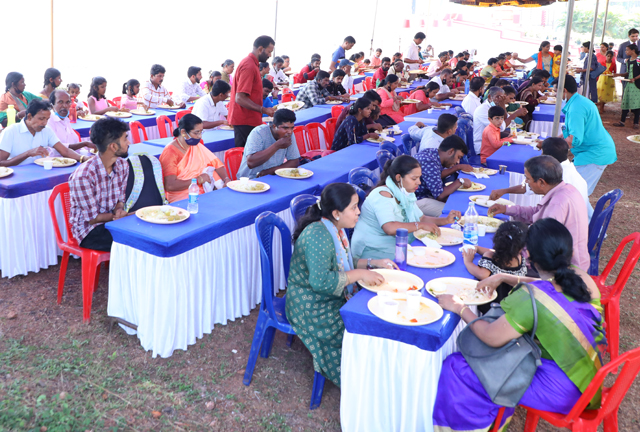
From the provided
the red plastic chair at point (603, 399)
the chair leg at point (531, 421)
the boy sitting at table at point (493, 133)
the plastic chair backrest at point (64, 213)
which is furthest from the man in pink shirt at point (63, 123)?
the red plastic chair at point (603, 399)

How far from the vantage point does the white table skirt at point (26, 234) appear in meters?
3.87

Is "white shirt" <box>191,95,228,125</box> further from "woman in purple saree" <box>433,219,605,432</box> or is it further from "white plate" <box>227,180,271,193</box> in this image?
"woman in purple saree" <box>433,219,605,432</box>

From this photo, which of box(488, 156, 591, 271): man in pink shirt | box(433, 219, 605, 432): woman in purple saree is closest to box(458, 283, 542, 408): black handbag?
box(433, 219, 605, 432): woman in purple saree

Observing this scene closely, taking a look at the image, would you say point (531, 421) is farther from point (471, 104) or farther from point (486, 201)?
point (471, 104)

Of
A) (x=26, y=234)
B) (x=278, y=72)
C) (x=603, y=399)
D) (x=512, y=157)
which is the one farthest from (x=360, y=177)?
(x=278, y=72)

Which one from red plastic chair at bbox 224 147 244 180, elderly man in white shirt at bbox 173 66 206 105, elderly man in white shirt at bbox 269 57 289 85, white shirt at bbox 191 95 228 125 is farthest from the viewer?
elderly man in white shirt at bbox 269 57 289 85

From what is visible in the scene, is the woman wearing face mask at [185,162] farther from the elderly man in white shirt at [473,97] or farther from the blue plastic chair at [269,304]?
the elderly man in white shirt at [473,97]

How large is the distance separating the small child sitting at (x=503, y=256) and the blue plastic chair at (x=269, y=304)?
1.04 meters

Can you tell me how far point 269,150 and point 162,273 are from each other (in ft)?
6.58

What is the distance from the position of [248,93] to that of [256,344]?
11.3 feet

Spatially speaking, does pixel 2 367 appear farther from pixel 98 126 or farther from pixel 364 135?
pixel 364 135

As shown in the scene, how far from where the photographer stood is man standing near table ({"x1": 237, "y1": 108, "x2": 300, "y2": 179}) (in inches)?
186

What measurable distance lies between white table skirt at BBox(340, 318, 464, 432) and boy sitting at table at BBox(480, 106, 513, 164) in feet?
13.3

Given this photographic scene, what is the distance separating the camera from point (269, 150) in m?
4.71
